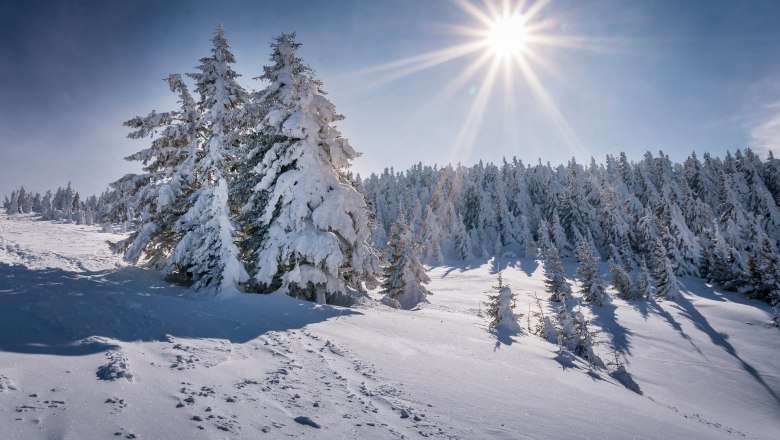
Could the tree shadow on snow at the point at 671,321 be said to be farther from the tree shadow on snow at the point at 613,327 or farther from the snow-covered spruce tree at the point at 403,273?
the snow-covered spruce tree at the point at 403,273

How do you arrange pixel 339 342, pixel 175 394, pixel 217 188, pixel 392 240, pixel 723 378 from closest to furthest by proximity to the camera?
1. pixel 175 394
2. pixel 339 342
3. pixel 217 188
4. pixel 723 378
5. pixel 392 240

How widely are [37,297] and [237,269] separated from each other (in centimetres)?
484

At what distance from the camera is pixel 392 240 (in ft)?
98.5

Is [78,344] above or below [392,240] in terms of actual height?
below

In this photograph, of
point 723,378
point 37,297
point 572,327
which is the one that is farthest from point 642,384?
point 37,297

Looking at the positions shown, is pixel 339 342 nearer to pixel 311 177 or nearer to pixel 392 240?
pixel 311 177

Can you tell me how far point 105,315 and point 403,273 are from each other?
22.9 m

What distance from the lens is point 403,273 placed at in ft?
92.5

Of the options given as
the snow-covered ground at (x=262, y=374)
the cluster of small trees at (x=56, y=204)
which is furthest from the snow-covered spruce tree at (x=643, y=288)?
the cluster of small trees at (x=56, y=204)

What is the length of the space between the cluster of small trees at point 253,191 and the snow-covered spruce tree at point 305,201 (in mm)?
40

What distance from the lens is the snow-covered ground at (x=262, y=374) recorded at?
10.8 ft

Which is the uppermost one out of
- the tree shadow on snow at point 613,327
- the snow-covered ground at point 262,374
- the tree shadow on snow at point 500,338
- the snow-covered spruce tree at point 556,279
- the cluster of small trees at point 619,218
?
the cluster of small trees at point 619,218

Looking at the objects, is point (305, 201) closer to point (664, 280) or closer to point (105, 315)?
point (105, 315)

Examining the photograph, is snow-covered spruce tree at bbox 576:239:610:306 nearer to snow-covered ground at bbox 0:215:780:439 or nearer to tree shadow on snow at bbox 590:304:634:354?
tree shadow on snow at bbox 590:304:634:354
